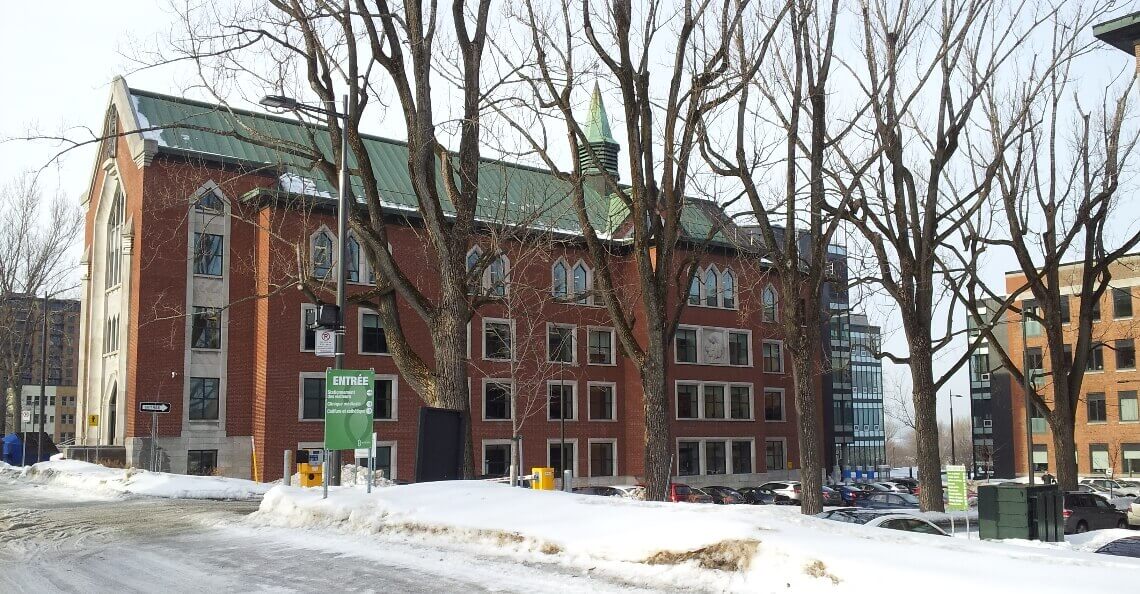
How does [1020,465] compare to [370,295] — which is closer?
[370,295]

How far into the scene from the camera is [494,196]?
171 ft

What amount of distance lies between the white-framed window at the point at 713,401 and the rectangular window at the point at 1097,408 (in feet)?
89.9

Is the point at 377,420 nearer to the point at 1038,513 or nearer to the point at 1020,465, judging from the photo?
the point at 1038,513

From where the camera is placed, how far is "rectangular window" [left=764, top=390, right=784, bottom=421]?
58737 millimetres

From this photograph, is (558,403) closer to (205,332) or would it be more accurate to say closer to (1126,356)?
(205,332)

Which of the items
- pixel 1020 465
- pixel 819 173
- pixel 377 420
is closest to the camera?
pixel 819 173

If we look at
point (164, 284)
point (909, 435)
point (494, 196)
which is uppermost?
point (494, 196)

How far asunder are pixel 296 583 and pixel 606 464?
144 ft

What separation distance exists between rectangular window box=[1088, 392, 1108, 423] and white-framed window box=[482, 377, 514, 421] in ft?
142

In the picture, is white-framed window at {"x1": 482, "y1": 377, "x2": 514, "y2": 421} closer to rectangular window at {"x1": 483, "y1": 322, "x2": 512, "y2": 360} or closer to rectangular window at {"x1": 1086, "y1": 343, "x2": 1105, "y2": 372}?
rectangular window at {"x1": 483, "y1": 322, "x2": 512, "y2": 360}

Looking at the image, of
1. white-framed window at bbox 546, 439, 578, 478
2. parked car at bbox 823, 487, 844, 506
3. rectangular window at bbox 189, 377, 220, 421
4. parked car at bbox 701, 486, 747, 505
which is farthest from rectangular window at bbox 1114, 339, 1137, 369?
rectangular window at bbox 189, 377, 220, 421

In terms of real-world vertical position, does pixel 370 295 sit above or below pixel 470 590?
above

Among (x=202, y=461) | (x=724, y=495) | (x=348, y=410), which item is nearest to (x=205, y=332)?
(x=202, y=461)

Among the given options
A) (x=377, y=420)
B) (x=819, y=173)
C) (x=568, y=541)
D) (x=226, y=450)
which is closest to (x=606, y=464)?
(x=377, y=420)
